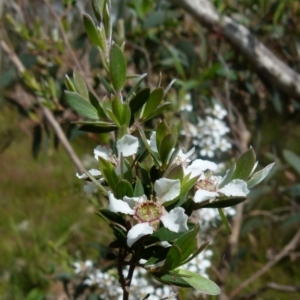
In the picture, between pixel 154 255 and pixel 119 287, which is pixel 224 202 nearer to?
pixel 154 255

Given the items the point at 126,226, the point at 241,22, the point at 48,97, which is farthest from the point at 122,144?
the point at 241,22

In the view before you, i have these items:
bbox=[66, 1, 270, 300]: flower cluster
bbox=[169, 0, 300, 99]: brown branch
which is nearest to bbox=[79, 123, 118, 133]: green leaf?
bbox=[66, 1, 270, 300]: flower cluster

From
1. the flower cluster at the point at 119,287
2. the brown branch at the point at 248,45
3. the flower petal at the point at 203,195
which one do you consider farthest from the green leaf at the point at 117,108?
the brown branch at the point at 248,45

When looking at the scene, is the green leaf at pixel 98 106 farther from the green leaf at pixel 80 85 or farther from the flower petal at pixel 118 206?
the flower petal at pixel 118 206

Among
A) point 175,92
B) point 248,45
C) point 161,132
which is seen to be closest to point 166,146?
point 161,132

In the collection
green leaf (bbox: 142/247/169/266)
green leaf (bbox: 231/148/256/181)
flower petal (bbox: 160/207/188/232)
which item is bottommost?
green leaf (bbox: 142/247/169/266)

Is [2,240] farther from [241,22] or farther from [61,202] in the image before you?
[241,22]

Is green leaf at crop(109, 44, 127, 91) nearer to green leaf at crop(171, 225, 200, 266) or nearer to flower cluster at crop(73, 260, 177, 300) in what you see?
green leaf at crop(171, 225, 200, 266)

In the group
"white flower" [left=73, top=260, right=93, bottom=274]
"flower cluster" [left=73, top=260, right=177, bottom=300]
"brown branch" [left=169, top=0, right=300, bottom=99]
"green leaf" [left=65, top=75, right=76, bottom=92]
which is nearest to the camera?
"green leaf" [left=65, top=75, right=76, bottom=92]
